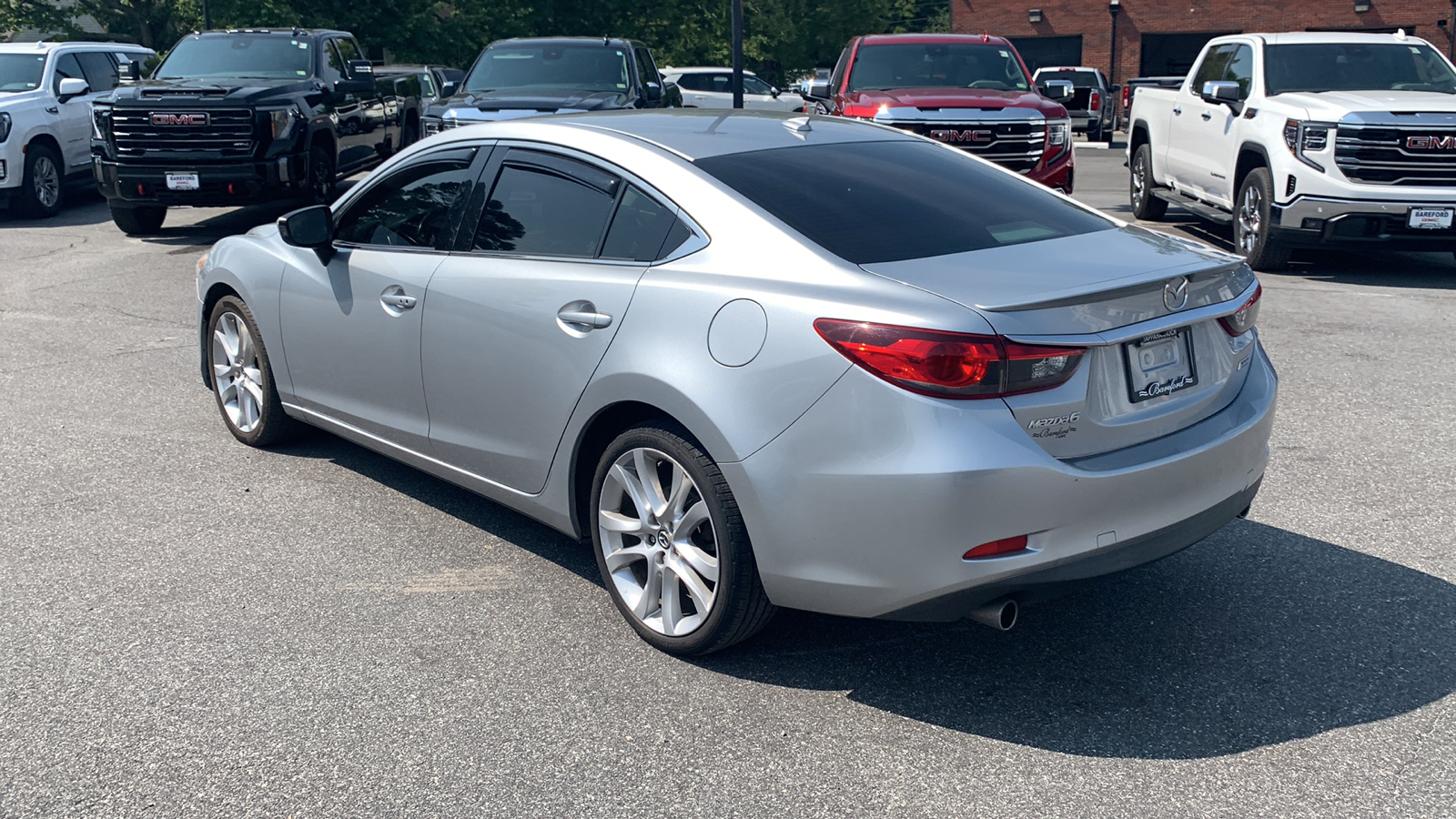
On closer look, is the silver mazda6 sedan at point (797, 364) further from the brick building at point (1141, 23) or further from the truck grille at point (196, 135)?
the brick building at point (1141, 23)

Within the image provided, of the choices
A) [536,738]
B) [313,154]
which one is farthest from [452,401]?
[313,154]

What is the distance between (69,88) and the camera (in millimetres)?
16031

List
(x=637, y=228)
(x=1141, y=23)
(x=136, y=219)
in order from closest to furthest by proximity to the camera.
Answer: (x=637, y=228) → (x=136, y=219) → (x=1141, y=23)

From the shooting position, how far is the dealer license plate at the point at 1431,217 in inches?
390

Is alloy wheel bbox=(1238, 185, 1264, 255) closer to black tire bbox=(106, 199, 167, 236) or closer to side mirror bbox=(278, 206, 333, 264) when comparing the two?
side mirror bbox=(278, 206, 333, 264)

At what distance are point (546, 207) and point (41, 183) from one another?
1387 centimetres

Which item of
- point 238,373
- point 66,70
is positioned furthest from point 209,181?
point 238,373

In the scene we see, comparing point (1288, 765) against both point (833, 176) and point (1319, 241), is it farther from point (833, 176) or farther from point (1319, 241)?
point (1319, 241)

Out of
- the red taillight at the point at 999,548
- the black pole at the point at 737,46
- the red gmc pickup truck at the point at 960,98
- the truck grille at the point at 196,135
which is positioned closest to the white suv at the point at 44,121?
the truck grille at the point at 196,135

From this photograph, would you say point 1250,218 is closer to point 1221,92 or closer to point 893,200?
point 1221,92

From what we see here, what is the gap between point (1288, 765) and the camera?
131 inches

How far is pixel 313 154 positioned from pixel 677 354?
37.4 feet

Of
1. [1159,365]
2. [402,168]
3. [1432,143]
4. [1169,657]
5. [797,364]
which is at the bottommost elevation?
[1169,657]

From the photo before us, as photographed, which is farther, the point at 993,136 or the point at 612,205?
the point at 993,136
